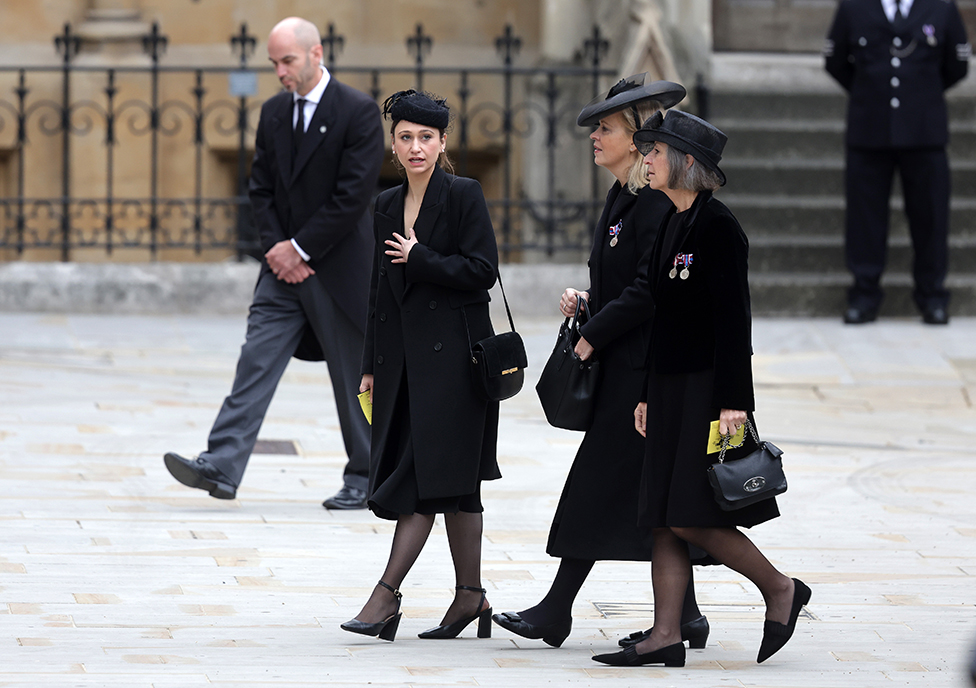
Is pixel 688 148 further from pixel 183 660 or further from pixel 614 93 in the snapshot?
pixel 183 660

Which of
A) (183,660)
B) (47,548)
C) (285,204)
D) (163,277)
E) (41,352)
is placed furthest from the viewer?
(163,277)

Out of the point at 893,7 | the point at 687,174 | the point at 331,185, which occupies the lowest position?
the point at 331,185

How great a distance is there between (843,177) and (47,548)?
786 cm

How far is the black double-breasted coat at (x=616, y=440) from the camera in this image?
4.87 meters

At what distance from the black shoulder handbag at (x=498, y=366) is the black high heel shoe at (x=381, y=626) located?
0.64 meters

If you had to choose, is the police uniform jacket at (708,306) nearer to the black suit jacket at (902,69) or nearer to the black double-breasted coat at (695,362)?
the black double-breasted coat at (695,362)

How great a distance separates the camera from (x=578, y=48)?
13.7 meters

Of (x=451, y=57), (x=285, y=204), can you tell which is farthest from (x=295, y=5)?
(x=285, y=204)

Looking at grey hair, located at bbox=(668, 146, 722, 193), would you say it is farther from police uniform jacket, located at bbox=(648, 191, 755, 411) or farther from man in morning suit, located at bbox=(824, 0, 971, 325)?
man in morning suit, located at bbox=(824, 0, 971, 325)

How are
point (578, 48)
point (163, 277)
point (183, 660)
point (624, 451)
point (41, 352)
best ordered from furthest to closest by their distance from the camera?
1. point (578, 48)
2. point (163, 277)
3. point (41, 352)
4. point (624, 451)
5. point (183, 660)

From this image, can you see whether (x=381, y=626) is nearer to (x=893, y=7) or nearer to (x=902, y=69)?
(x=902, y=69)

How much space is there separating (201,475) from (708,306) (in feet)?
8.66

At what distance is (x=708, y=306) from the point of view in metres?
4.57

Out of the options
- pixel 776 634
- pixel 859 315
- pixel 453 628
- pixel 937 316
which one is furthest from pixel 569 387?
pixel 937 316
